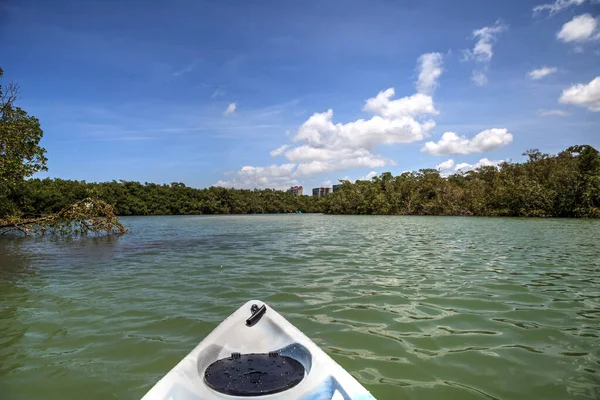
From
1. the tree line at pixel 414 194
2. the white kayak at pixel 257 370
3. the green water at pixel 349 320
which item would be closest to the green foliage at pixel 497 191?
the tree line at pixel 414 194

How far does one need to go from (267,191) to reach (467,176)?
70302 millimetres

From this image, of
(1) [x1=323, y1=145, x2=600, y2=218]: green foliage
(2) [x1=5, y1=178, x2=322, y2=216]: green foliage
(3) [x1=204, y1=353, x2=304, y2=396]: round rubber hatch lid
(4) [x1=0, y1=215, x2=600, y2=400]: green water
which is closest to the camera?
(3) [x1=204, y1=353, x2=304, y2=396]: round rubber hatch lid

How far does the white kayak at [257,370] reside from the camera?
2586mm

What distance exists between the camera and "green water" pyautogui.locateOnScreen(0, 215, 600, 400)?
3.48 m

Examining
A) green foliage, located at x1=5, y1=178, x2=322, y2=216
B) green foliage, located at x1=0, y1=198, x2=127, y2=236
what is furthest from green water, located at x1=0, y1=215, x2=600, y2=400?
green foliage, located at x1=5, y1=178, x2=322, y2=216

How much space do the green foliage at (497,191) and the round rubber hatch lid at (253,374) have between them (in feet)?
155

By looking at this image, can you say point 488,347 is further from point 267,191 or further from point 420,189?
point 267,191

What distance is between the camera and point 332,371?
2.77 metres

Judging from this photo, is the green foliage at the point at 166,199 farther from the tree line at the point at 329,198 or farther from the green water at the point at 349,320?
the green water at the point at 349,320

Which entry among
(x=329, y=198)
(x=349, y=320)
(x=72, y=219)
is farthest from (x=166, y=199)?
(x=349, y=320)

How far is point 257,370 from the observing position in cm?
303

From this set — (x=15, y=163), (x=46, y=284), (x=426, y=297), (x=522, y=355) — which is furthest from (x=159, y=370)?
(x=15, y=163)

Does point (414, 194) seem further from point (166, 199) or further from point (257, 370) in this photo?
point (257, 370)

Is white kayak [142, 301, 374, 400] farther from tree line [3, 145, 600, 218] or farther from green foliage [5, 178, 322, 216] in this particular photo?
green foliage [5, 178, 322, 216]
